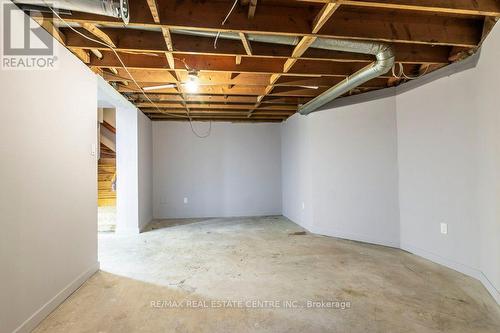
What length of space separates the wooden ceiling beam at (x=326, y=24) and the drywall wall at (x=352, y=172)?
1385mm

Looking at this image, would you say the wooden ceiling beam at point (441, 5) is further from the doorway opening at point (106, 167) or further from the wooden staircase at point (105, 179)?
the wooden staircase at point (105, 179)

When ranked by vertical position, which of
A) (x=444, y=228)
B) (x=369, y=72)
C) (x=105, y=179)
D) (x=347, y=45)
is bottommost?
(x=444, y=228)

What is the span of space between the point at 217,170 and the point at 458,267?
14.9 feet

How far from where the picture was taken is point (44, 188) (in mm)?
2051

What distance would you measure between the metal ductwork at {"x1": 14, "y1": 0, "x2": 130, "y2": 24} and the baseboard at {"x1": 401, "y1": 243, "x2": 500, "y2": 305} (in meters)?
3.63

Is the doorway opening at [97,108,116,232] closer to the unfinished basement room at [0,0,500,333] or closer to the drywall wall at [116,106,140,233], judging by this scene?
the drywall wall at [116,106,140,233]

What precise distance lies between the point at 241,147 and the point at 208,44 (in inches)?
147

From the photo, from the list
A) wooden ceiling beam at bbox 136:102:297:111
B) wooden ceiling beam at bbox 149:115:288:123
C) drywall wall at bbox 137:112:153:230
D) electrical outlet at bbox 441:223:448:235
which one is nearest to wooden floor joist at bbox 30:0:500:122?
wooden ceiling beam at bbox 136:102:297:111

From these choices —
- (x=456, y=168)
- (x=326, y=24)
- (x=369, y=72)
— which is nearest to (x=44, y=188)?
(x=326, y=24)

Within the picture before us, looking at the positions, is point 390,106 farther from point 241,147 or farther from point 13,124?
point 13,124

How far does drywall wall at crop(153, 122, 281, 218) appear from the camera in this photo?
598 centimetres

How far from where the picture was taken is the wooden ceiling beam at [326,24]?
206 cm

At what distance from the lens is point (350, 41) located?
2.37m

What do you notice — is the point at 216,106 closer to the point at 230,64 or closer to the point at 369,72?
the point at 230,64
